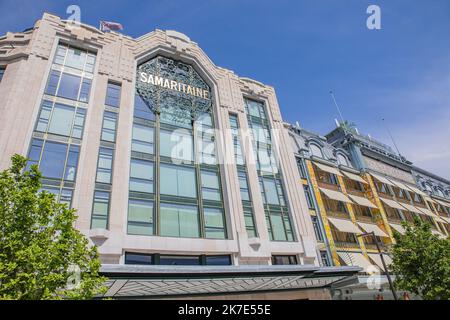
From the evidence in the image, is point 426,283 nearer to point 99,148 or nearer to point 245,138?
point 245,138

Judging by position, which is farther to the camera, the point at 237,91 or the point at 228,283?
the point at 237,91

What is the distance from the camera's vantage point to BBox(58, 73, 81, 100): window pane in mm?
21000

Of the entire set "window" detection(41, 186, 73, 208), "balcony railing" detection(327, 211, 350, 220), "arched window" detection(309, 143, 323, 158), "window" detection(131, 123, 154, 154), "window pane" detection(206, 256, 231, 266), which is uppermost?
"arched window" detection(309, 143, 323, 158)

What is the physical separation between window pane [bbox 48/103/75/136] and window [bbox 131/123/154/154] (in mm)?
4491

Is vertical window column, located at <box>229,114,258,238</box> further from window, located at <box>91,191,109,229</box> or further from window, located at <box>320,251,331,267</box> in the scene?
window, located at <box>91,191,109,229</box>

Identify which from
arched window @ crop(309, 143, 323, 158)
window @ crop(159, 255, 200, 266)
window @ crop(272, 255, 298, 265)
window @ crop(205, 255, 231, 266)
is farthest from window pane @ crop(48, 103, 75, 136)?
arched window @ crop(309, 143, 323, 158)

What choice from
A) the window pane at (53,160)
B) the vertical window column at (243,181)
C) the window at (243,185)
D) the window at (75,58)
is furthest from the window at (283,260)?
the window at (75,58)

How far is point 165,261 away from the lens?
1839cm

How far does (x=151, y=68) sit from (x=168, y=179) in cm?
1143

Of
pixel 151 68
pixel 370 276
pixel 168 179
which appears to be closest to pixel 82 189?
pixel 168 179

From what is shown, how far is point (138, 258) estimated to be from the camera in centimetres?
1767
